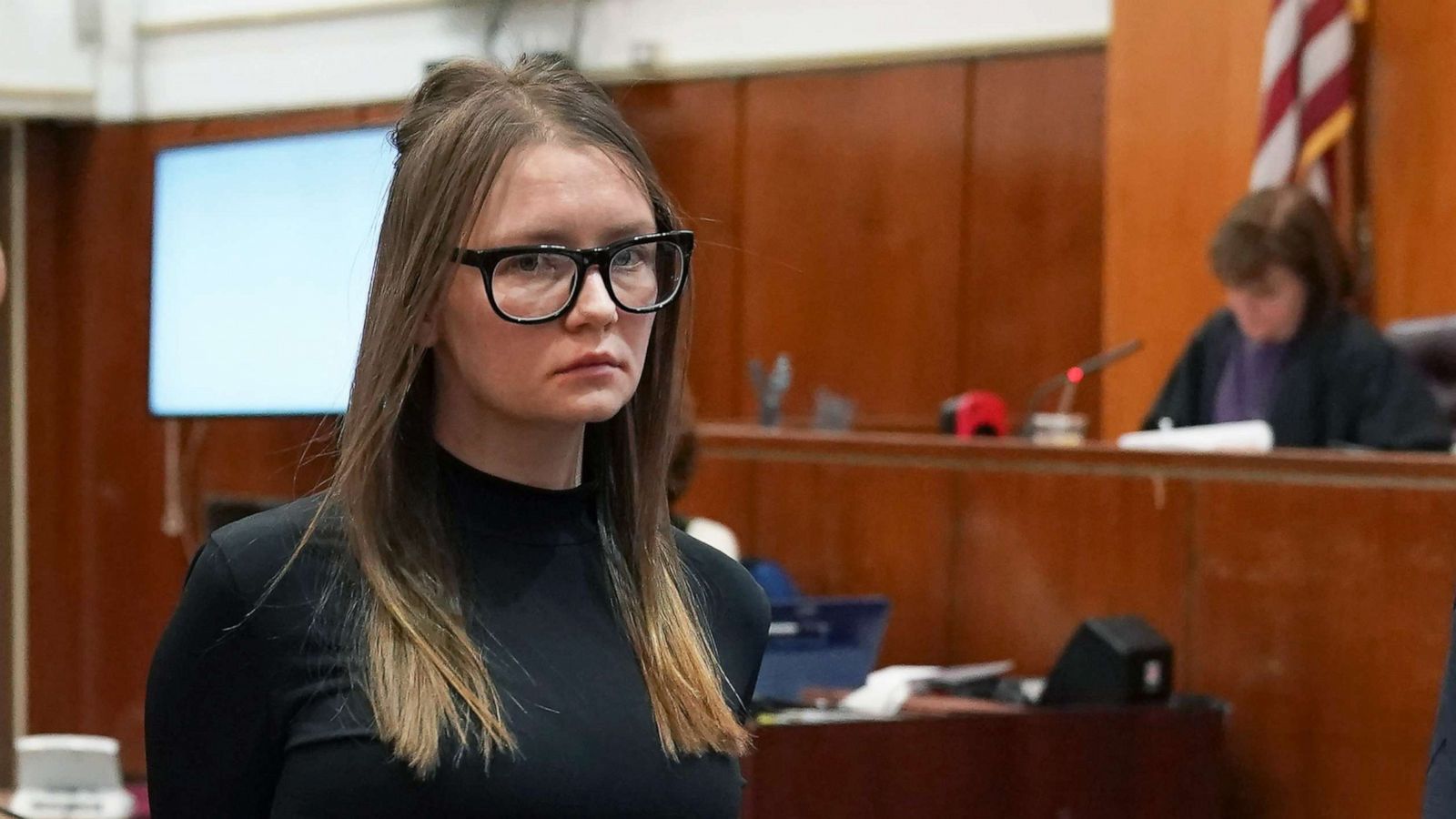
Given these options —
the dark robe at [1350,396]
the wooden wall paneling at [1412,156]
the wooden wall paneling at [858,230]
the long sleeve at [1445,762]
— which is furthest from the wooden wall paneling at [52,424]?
the long sleeve at [1445,762]

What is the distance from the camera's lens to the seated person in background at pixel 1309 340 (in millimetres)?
3990

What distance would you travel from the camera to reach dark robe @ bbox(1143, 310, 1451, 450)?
396cm

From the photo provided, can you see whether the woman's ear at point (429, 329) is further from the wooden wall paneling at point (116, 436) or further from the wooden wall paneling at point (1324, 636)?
the wooden wall paneling at point (116, 436)

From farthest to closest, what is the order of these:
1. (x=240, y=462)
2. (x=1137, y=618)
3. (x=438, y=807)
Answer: (x=240, y=462) < (x=1137, y=618) < (x=438, y=807)

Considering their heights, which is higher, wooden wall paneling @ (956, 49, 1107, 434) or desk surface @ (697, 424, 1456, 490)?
wooden wall paneling @ (956, 49, 1107, 434)

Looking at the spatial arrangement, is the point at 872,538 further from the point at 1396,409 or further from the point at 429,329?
the point at 429,329

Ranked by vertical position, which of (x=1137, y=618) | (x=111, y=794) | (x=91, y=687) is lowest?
(x=91, y=687)

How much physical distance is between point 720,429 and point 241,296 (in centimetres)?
114

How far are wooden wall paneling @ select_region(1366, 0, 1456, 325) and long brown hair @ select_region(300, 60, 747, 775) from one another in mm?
4273

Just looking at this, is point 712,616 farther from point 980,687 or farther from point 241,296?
point 241,296

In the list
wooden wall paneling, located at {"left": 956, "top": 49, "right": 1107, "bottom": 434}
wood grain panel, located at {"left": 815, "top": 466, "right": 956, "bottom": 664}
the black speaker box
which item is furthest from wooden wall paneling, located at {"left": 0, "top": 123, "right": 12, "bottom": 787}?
the black speaker box

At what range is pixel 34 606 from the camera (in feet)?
27.0

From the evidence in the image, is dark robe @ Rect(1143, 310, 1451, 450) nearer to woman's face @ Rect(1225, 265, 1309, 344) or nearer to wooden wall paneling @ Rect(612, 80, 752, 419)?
woman's face @ Rect(1225, 265, 1309, 344)

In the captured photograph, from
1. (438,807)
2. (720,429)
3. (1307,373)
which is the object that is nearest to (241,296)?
(720,429)
